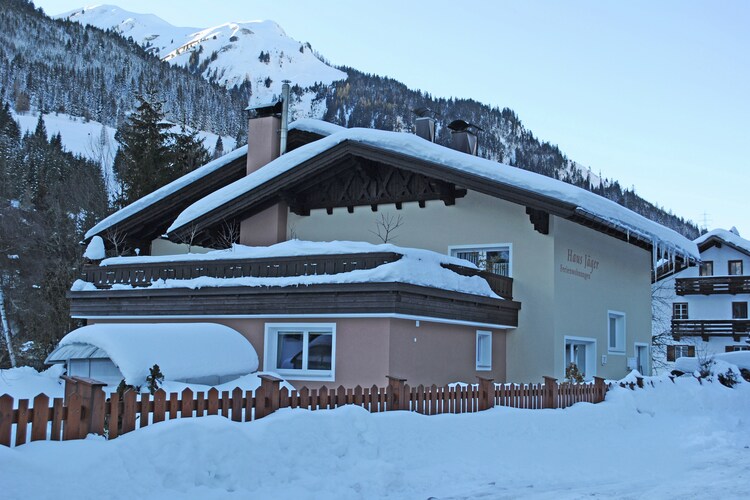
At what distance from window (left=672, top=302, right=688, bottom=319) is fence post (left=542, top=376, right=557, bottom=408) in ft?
148

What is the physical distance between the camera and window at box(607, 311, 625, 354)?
82.0 feet

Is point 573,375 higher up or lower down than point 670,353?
lower down

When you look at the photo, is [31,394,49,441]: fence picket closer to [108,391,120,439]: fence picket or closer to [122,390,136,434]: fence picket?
[108,391,120,439]: fence picket

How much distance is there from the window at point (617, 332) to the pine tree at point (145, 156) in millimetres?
25479

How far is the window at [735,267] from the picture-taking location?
175 ft

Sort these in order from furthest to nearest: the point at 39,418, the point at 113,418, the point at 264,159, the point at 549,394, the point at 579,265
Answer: the point at 264,159
the point at 579,265
the point at 549,394
the point at 113,418
the point at 39,418

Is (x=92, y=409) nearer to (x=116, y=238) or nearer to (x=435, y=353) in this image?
(x=435, y=353)

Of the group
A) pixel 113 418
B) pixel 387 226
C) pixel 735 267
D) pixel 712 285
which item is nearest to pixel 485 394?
pixel 113 418

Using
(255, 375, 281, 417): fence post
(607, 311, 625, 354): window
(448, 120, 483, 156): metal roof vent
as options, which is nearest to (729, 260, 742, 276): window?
(607, 311, 625, 354): window

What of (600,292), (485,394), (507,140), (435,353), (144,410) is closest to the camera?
(144,410)

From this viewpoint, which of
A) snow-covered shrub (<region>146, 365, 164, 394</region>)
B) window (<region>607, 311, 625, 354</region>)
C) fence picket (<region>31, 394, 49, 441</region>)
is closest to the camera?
fence picket (<region>31, 394, 49, 441</region>)

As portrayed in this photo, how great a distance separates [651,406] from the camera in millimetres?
17375

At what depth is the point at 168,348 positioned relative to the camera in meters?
16.3

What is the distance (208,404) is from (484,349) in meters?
11.9
